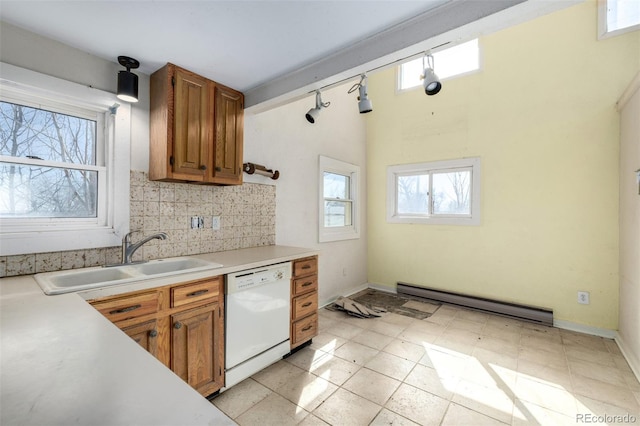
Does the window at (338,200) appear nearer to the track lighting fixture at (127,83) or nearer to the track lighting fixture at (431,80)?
the track lighting fixture at (431,80)

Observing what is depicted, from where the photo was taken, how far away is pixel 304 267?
103 inches

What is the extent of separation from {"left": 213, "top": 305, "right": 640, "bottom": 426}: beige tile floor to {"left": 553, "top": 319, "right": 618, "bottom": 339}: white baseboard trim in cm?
11

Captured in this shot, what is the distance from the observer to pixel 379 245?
4.57 m

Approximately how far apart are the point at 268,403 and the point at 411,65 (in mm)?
4639

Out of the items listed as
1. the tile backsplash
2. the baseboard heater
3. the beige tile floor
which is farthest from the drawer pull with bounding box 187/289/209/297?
the baseboard heater

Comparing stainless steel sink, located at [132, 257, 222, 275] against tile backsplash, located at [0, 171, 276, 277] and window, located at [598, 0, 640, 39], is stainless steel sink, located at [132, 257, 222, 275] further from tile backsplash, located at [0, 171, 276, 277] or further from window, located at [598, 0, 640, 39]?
window, located at [598, 0, 640, 39]

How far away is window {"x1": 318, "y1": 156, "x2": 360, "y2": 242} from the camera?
384 centimetres

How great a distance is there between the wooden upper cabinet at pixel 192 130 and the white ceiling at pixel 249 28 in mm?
150

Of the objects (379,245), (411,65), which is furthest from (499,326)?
(411,65)

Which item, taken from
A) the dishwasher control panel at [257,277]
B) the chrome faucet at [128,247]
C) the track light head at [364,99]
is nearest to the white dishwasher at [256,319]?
the dishwasher control panel at [257,277]

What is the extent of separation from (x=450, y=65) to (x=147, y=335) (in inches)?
182

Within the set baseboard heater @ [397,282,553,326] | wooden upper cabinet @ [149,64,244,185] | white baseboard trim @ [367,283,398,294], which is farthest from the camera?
white baseboard trim @ [367,283,398,294]

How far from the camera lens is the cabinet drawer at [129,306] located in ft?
4.71

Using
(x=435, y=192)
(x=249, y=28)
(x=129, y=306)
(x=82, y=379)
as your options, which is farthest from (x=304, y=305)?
(x=435, y=192)
